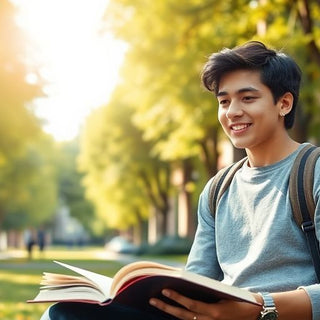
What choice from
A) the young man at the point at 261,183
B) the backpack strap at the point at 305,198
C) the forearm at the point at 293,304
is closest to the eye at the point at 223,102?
the young man at the point at 261,183

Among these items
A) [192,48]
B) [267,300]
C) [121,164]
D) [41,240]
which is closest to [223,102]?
→ [267,300]

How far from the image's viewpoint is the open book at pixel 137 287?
2383 mm

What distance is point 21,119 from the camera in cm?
2662

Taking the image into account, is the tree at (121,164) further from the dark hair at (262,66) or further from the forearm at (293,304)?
the forearm at (293,304)

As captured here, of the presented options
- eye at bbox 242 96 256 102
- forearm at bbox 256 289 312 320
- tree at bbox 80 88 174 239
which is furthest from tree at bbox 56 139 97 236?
forearm at bbox 256 289 312 320

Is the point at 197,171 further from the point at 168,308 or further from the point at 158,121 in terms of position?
the point at 168,308

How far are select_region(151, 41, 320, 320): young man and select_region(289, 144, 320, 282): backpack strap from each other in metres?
0.03

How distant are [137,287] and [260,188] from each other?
0.74m

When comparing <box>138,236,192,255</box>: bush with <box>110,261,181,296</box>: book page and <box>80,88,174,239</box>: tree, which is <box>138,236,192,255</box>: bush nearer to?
<box>80,88,174,239</box>: tree

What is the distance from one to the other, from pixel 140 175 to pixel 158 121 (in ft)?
69.9

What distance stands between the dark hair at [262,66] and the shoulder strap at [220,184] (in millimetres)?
380

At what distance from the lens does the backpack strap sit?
9.16ft

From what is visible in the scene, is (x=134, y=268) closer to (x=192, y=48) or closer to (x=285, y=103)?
(x=285, y=103)

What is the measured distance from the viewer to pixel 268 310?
259 cm
